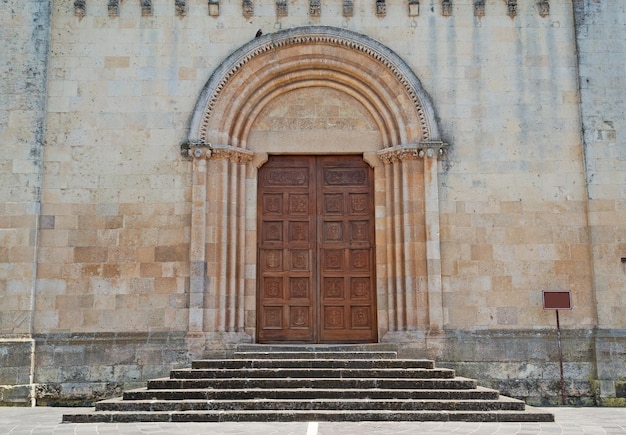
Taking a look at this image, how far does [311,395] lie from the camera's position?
9.66 meters

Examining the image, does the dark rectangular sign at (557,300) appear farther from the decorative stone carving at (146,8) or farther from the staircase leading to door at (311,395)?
the decorative stone carving at (146,8)

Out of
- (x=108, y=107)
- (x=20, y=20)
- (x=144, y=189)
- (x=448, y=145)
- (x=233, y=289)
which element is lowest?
(x=233, y=289)

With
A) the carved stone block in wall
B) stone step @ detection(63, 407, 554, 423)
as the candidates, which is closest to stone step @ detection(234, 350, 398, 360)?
stone step @ detection(63, 407, 554, 423)

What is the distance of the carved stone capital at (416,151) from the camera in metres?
Result: 12.5

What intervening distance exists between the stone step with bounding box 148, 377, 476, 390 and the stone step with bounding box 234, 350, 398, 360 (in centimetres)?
100

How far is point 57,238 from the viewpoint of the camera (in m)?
12.3

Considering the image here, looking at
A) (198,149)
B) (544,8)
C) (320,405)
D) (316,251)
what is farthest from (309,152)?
(320,405)

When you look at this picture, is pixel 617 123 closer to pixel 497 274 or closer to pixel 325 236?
pixel 497 274

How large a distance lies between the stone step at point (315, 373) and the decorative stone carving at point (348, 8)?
268 inches

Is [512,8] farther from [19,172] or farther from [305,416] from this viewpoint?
[19,172]

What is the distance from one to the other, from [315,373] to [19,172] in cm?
663

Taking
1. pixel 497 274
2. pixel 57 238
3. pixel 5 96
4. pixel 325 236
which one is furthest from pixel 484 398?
pixel 5 96

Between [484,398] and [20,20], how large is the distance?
1070 centimetres

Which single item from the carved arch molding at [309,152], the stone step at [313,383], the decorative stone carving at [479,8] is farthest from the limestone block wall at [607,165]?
the stone step at [313,383]
